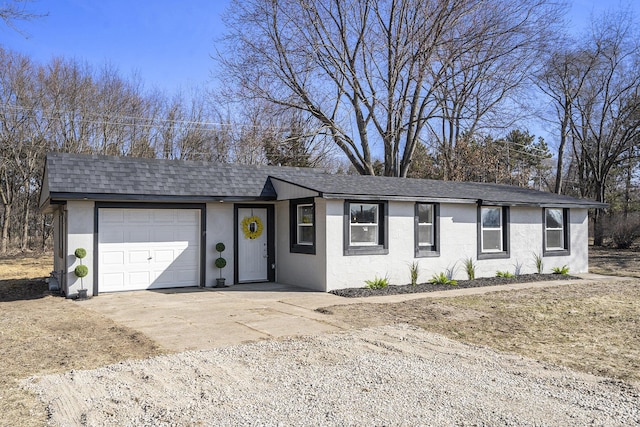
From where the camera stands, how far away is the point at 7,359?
20.8 feet

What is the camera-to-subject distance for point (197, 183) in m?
13.4

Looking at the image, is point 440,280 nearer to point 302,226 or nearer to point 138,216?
point 302,226

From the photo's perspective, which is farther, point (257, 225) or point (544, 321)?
point (257, 225)

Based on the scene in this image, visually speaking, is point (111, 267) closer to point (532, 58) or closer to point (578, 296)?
point (578, 296)

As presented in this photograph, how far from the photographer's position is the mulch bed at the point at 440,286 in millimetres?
12358

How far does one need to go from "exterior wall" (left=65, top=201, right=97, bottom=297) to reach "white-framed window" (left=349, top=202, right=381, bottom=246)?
20.4 ft

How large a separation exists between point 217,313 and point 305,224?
4439 millimetres

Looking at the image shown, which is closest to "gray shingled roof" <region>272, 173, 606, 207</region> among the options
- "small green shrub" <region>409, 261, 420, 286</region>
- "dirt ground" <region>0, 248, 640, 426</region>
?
"small green shrub" <region>409, 261, 420, 286</region>

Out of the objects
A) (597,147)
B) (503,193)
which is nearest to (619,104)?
(597,147)

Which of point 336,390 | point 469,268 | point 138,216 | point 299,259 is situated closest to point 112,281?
point 138,216

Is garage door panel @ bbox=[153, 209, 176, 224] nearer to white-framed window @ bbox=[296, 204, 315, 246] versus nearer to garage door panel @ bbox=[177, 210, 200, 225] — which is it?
garage door panel @ bbox=[177, 210, 200, 225]

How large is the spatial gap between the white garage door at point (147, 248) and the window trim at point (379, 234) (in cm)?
399

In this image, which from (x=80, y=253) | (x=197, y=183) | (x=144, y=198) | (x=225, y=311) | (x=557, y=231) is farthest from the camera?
(x=557, y=231)

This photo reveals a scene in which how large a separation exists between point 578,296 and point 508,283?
9.10 feet
